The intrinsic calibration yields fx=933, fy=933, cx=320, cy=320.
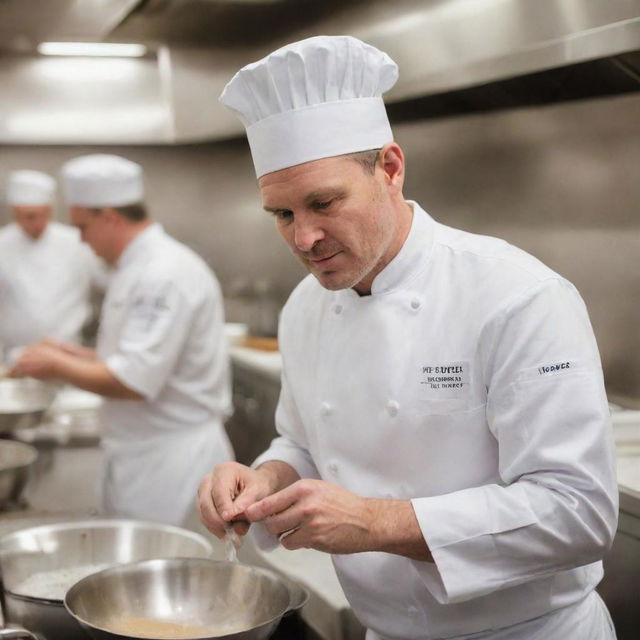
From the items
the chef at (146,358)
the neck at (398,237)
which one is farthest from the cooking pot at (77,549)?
the chef at (146,358)

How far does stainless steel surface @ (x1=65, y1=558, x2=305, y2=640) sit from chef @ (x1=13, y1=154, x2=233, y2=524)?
4.62 feet

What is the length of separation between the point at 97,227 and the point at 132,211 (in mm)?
128

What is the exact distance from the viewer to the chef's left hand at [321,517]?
47.9 inches

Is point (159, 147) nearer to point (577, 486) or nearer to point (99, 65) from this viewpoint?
point (99, 65)

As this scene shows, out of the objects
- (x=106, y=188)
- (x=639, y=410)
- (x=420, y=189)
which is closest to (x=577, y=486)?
(x=639, y=410)

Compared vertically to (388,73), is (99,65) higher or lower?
higher

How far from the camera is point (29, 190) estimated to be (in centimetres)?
514

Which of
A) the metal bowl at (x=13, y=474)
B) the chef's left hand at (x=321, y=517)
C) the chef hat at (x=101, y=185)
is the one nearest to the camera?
the chef's left hand at (x=321, y=517)

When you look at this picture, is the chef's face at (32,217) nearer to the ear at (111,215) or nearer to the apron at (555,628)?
A: the ear at (111,215)

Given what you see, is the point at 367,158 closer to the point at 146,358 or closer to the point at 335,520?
the point at 335,520

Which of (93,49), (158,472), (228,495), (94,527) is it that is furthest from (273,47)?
(228,495)

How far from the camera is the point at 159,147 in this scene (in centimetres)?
578

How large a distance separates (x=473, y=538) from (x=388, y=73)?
724 millimetres

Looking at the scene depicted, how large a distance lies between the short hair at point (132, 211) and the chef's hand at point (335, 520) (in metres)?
1.98
